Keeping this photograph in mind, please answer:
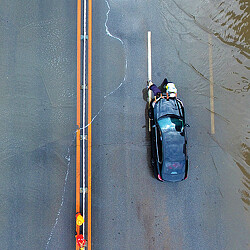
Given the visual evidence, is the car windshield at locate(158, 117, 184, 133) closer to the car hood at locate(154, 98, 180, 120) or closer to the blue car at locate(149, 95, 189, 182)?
the blue car at locate(149, 95, 189, 182)

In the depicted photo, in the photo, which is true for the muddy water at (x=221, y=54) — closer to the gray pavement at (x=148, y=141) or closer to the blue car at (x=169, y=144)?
the gray pavement at (x=148, y=141)

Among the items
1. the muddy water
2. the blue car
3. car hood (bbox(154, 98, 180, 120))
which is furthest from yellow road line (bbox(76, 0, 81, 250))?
the muddy water

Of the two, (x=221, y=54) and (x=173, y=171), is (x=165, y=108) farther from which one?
(x=221, y=54)

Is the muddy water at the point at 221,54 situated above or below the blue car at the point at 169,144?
above

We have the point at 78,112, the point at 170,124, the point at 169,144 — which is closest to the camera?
the point at 169,144

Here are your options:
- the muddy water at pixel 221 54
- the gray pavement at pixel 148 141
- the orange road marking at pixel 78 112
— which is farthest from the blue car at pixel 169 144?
the orange road marking at pixel 78 112

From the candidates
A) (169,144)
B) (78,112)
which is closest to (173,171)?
(169,144)
